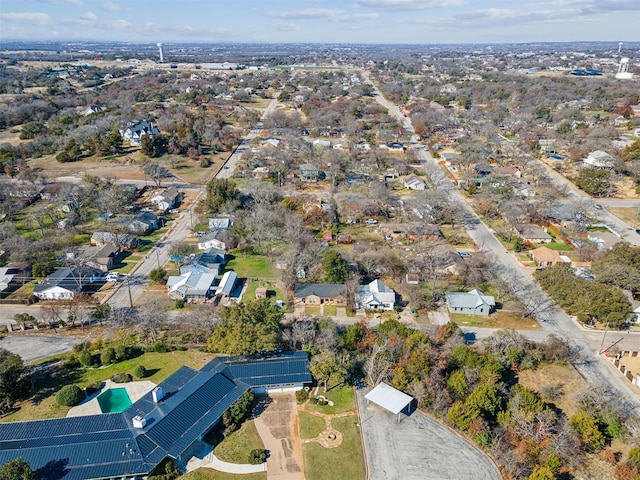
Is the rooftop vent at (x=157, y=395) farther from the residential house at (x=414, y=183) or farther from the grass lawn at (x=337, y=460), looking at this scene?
the residential house at (x=414, y=183)

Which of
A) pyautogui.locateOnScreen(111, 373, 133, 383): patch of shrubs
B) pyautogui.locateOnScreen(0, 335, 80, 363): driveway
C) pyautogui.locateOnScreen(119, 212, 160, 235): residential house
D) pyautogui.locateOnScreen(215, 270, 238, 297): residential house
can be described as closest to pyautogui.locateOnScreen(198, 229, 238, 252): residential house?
pyautogui.locateOnScreen(215, 270, 238, 297): residential house

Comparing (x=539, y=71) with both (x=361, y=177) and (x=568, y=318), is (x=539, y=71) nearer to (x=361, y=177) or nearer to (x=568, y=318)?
(x=361, y=177)

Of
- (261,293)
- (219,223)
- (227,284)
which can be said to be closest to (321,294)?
(261,293)

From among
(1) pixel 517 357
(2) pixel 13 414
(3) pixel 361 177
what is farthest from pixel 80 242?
(1) pixel 517 357

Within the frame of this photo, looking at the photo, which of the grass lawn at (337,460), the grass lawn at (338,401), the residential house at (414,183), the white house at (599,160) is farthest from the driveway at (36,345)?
the white house at (599,160)

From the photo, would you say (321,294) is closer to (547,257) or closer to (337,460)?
(337,460)
